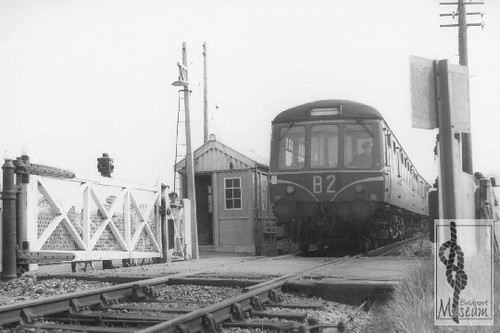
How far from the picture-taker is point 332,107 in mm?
13141

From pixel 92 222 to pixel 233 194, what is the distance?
7318mm

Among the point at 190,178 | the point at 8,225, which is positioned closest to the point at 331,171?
the point at 190,178

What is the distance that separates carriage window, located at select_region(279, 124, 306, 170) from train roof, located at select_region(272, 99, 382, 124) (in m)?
0.24

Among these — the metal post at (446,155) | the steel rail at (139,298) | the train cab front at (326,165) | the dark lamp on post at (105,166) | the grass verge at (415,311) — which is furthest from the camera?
the train cab front at (326,165)

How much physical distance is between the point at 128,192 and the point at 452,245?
6.95m

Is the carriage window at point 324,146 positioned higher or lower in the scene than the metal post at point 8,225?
higher

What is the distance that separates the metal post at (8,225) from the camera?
25.4 ft

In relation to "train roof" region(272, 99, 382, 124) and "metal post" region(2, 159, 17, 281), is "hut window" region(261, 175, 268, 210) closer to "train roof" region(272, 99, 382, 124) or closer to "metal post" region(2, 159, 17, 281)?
"train roof" region(272, 99, 382, 124)

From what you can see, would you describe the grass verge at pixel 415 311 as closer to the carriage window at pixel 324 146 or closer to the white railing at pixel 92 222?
the white railing at pixel 92 222

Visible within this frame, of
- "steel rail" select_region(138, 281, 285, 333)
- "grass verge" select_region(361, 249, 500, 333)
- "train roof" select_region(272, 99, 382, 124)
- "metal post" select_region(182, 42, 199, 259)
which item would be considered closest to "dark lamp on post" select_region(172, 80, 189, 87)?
"metal post" select_region(182, 42, 199, 259)

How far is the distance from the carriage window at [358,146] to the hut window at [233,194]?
4840mm

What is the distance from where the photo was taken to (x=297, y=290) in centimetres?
659

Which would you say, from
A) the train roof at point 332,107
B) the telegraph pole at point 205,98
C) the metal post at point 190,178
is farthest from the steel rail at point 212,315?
the telegraph pole at point 205,98

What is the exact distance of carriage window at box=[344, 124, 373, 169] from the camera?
1280 cm
